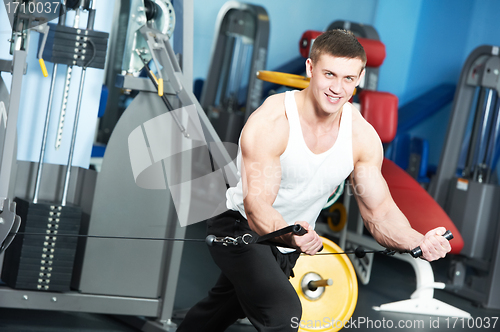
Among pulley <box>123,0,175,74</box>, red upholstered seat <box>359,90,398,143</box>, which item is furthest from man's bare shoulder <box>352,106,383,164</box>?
red upholstered seat <box>359,90,398,143</box>

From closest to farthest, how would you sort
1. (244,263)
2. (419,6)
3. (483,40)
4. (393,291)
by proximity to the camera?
(244,263)
(393,291)
(483,40)
(419,6)

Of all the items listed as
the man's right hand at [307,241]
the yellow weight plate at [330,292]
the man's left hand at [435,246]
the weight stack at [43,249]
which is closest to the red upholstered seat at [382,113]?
the yellow weight plate at [330,292]

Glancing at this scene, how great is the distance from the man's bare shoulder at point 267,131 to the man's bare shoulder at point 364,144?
277mm

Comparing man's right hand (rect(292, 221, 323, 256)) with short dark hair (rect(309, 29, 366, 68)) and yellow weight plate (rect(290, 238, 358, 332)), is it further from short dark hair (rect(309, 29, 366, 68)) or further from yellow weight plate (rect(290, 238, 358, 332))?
yellow weight plate (rect(290, 238, 358, 332))

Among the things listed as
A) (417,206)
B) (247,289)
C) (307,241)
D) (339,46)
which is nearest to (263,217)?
(307,241)

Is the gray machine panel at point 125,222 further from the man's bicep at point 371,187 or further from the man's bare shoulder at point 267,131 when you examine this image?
the man's bicep at point 371,187

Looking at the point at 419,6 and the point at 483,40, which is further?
the point at 419,6

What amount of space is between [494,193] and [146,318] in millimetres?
2851

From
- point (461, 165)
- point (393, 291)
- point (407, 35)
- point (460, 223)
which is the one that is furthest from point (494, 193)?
point (407, 35)

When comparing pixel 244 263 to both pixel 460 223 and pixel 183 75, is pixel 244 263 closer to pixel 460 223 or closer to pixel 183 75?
pixel 183 75

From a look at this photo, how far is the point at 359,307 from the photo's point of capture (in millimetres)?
3689

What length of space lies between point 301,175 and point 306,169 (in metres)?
0.03

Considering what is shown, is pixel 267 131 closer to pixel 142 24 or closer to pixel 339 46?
pixel 339 46

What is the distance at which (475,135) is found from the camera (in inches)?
180
